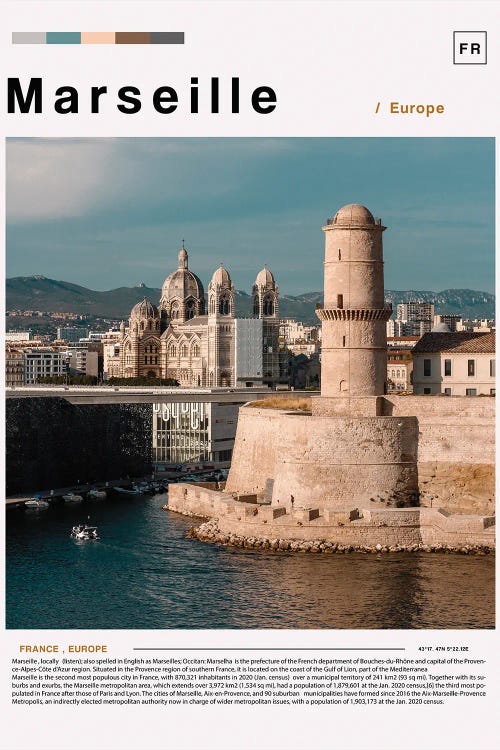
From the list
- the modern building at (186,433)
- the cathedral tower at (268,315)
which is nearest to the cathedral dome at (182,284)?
the cathedral tower at (268,315)

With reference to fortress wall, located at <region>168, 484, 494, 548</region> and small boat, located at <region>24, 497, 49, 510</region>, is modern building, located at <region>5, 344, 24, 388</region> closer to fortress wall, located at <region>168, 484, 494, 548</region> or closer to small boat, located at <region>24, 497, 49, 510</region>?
small boat, located at <region>24, 497, 49, 510</region>

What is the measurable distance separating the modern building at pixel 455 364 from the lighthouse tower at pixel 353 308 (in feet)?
9.79

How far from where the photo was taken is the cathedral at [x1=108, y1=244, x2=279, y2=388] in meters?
108

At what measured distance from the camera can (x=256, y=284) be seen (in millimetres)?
111000

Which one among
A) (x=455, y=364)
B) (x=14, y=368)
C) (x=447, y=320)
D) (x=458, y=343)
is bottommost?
(x=14, y=368)

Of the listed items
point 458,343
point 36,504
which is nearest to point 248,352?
point 36,504

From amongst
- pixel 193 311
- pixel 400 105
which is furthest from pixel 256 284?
pixel 400 105

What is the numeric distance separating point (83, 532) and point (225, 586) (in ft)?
31.4

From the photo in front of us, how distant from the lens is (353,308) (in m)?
40.1

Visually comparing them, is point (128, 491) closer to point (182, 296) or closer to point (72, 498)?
point (72, 498)

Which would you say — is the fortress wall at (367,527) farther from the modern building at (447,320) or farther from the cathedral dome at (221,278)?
the cathedral dome at (221,278)

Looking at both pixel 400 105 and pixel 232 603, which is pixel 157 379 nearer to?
pixel 232 603

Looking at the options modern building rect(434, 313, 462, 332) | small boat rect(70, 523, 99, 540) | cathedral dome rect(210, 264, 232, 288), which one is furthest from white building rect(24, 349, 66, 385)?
small boat rect(70, 523, 99, 540)

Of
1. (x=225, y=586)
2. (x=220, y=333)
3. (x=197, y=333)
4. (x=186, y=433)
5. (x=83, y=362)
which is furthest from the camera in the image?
(x=83, y=362)
